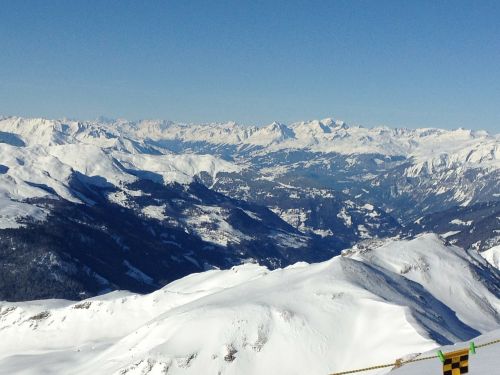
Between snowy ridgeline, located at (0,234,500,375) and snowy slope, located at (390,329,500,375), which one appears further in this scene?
snowy ridgeline, located at (0,234,500,375)

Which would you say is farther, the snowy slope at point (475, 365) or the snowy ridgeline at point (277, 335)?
the snowy ridgeline at point (277, 335)

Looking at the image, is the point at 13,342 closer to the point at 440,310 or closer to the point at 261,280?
the point at 261,280

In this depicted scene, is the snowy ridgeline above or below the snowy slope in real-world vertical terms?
above

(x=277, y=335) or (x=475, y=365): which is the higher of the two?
(x=277, y=335)

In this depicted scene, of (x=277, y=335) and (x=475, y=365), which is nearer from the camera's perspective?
(x=475, y=365)

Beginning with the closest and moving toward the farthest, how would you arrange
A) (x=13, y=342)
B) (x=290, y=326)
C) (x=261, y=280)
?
(x=290, y=326) → (x=261, y=280) → (x=13, y=342)

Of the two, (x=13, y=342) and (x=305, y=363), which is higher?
(x=13, y=342)

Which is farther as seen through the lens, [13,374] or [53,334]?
[53,334]

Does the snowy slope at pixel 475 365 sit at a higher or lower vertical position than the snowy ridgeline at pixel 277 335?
lower

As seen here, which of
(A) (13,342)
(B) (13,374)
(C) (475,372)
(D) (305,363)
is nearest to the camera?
(C) (475,372)


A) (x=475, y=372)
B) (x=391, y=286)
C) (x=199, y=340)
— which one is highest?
(x=391, y=286)

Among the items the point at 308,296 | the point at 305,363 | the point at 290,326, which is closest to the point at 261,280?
the point at 308,296
